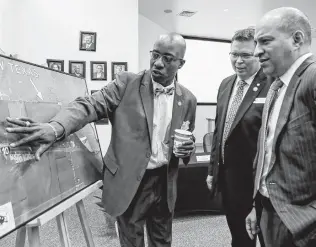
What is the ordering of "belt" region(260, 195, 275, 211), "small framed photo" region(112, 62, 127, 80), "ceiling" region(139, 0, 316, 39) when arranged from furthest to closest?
"ceiling" region(139, 0, 316, 39) → "small framed photo" region(112, 62, 127, 80) → "belt" region(260, 195, 275, 211)

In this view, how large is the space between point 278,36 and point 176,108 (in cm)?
65

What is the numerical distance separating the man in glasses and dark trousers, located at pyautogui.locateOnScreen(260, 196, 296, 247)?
559 mm

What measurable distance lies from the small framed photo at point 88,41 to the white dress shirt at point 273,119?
3692mm

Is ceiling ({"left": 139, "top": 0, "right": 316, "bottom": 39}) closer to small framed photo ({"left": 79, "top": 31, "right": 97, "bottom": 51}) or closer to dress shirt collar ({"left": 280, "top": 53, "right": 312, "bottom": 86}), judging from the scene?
small framed photo ({"left": 79, "top": 31, "right": 97, "bottom": 51})

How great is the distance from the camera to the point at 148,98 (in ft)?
5.33

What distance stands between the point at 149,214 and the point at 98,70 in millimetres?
3241

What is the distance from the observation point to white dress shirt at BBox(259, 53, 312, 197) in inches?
47.5

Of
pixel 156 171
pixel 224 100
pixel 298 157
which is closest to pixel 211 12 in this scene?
pixel 224 100

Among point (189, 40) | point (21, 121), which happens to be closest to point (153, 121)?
point (21, 121)

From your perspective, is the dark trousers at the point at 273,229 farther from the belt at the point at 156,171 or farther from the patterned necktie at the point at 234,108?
the patterned necktie at the point at 234,108

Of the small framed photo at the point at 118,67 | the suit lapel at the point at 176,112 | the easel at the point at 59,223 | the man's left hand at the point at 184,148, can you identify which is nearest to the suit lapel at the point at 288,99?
the man's left hand at the point at 184,148

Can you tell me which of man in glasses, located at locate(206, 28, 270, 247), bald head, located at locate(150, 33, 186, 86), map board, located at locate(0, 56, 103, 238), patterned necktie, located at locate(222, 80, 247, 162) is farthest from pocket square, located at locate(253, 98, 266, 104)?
map board, located at locate(0, 56, 103, 238)

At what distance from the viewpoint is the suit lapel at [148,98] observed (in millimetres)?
1594

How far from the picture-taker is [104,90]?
159 centimetres
